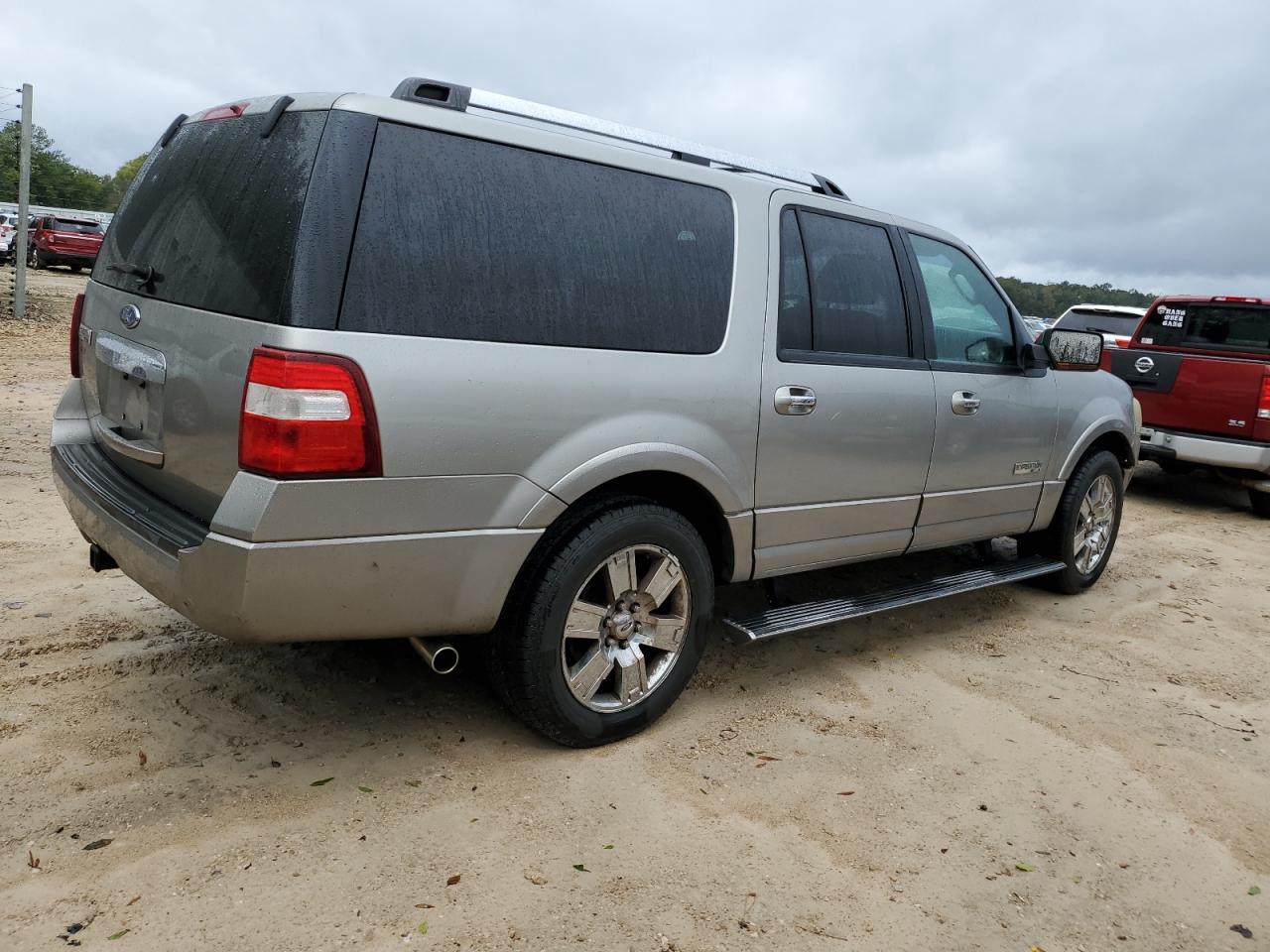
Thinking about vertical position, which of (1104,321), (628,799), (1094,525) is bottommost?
(628,799)

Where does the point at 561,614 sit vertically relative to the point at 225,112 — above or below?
below

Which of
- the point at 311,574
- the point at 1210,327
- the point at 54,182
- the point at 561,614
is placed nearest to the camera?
the point at 311,574

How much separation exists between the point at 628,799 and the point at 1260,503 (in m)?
7.57

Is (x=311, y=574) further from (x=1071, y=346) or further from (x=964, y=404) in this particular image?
(x=1071, y=346)

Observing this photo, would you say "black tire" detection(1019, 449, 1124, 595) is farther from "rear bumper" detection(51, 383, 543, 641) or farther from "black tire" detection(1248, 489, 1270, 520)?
"black tire" detection(1248, 489, 1270, 520)

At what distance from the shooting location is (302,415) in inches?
97.1

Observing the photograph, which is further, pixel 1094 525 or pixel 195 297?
pixel 1094 525

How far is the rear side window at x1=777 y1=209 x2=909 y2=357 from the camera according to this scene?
12.0ft

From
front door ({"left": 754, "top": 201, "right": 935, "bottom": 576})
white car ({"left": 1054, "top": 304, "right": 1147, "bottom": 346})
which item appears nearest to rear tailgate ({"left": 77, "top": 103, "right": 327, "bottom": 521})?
front door ({"left": 754, "top": 201, "right": 935, "bottom": 576})

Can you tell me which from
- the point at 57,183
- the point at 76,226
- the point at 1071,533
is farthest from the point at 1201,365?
the point at 57,183

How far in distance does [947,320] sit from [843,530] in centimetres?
112

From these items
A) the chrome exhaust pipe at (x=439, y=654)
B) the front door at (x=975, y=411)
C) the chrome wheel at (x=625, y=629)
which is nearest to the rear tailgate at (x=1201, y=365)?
the front door at (x=975, y=411)

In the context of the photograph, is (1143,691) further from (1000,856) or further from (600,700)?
(600,700)

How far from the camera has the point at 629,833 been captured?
2805mm
